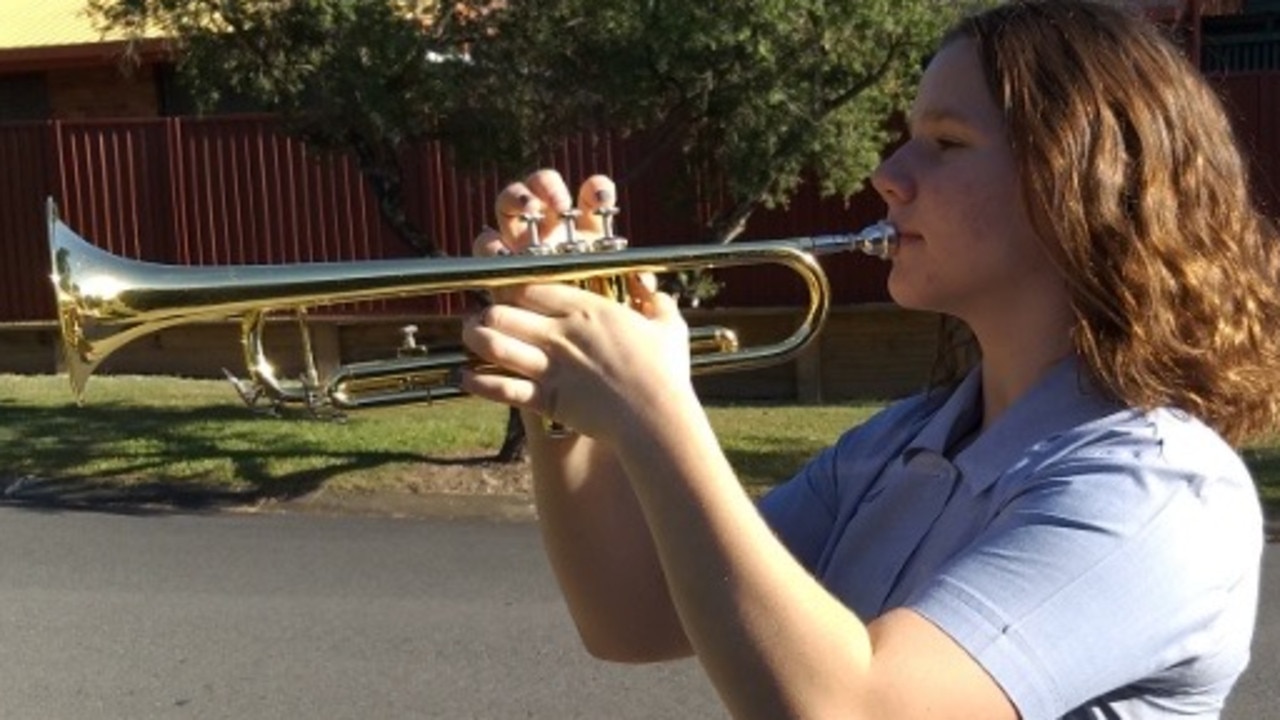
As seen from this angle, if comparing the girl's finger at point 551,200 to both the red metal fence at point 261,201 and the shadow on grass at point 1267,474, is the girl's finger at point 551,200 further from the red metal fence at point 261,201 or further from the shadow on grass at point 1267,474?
the red metal fence at point 261,201

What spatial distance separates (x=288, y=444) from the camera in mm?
9234

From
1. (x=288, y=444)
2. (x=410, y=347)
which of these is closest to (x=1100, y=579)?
(x=410, y=347)

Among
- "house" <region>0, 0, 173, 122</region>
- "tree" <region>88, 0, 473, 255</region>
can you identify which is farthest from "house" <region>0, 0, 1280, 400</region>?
"tree" <region>88, 0, 473, 255</region>

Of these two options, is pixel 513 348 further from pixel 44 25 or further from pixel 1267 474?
pixel 44 25

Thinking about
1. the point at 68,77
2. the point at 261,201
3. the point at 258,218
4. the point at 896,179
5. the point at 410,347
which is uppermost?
the point at 68,77

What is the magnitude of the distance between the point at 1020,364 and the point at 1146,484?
229 mm

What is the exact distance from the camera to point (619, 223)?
11.3 meters

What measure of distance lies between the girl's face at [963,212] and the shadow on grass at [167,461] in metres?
6.86

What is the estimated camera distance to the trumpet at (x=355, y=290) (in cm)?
196

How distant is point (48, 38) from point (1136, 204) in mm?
14638

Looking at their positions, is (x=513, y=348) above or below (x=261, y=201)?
above

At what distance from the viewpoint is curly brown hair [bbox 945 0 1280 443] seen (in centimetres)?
159

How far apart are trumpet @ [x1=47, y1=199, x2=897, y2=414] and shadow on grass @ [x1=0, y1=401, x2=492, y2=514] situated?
5913mm

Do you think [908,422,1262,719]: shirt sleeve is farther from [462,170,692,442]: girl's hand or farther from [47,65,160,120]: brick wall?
[47,65,160,120]: brick wall
